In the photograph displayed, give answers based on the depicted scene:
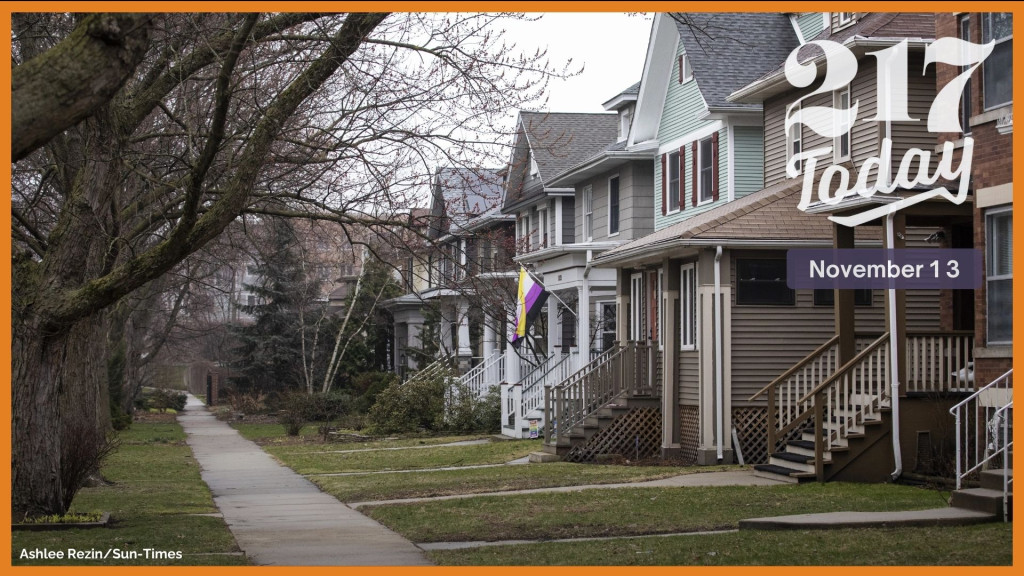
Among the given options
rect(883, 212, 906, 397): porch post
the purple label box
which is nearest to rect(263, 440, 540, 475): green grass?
the purple label box

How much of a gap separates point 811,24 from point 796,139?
4128 millimetres

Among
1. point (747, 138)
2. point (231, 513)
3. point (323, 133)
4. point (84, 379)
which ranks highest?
point (747, 138)

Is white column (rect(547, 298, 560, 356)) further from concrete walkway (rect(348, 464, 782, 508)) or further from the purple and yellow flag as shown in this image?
concrete walkway (rect(348, 464, 782, 508))

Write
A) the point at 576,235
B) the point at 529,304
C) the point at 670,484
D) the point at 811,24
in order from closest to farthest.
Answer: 1. the point at 670,484
2. the point at 811,24
3. the point at 529,304
4. the point at 576,235

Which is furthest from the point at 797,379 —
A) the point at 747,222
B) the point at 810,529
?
the point at 810,529

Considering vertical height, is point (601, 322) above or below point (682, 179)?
below

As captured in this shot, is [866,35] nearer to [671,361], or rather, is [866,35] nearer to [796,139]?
[796,139]

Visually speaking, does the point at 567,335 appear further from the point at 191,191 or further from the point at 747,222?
the point at 191,191

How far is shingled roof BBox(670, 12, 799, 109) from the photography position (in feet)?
79.5

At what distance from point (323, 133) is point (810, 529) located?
7519 mm

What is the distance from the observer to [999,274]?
14836mm

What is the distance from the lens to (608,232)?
29250mm

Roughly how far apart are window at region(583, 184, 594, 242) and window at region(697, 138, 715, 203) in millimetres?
5840

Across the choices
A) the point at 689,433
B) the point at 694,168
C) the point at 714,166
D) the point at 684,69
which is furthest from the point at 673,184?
the point at 689,433
